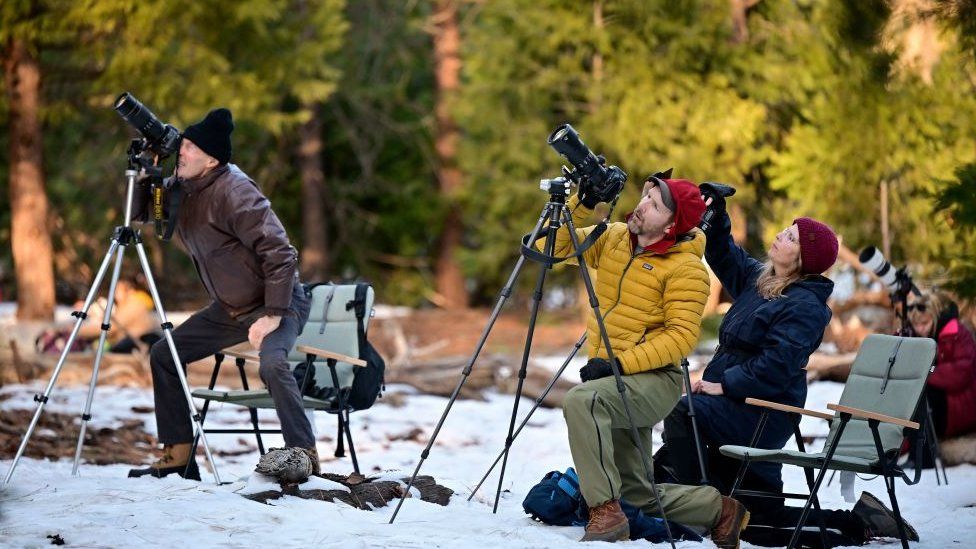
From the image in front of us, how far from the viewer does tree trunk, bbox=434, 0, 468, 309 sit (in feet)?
65.7

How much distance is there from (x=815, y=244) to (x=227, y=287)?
2.70 meters

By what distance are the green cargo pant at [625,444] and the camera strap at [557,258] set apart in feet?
1.72

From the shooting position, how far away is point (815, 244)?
19.7 feet

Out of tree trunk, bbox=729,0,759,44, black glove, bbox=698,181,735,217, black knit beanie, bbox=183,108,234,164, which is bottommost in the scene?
black glove, bbox=698,181,735,217

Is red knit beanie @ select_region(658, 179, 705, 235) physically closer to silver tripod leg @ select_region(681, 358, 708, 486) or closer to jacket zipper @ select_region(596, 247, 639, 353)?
jacket zipper @ select_region(596, 247, 639, 353)

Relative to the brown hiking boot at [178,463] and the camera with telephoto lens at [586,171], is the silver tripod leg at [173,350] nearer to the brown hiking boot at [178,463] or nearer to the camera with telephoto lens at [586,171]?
the brown hiking boot at [178,463]

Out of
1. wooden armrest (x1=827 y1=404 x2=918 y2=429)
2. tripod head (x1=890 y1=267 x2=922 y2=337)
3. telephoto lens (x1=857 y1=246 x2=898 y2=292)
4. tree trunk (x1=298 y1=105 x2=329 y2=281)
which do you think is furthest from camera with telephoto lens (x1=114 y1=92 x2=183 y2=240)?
tree trunk (x1=298 y1=105 x2=329 y2=281)

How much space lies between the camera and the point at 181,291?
66.8ft

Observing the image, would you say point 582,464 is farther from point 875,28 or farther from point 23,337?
point 23,337

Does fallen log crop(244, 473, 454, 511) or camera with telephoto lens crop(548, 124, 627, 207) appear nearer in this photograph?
camera with telephoto lens crop(548, 124, 627, 207)

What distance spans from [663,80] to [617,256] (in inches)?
428

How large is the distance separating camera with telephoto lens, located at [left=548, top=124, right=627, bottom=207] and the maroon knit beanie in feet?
3.35

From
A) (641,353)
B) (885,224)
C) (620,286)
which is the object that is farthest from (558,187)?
(885,224)

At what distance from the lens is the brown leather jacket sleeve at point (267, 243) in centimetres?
601
